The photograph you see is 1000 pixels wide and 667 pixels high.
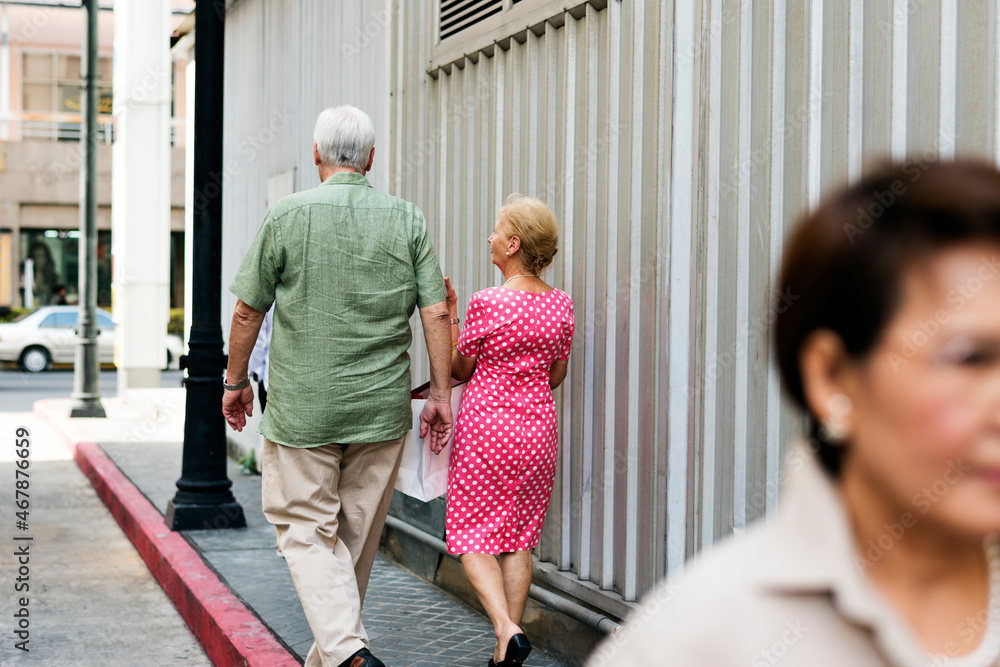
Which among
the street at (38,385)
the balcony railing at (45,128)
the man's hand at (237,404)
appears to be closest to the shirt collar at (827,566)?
the man's hand at (237,404)

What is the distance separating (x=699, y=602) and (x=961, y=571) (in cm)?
24

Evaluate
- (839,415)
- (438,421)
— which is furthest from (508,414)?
(839,415)

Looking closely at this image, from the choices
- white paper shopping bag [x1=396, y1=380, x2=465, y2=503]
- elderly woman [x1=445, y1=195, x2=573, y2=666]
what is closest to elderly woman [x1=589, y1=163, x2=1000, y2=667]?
elderly woman [x1=445, y1=195, x2=573, y2=666]

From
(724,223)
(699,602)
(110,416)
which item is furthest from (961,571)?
(110,416)

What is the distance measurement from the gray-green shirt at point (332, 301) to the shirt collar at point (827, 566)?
3060 mm

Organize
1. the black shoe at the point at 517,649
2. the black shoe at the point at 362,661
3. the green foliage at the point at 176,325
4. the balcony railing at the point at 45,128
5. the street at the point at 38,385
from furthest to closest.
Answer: the balcony railing at the point at 45,128 → the green foliage at the point at 176,325 → the street at the point at 38,385 → the black shoe at the point at 517,649 → the black shoe at the point at 362,661

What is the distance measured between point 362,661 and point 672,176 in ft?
6.16

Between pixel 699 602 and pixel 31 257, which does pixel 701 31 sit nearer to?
pixel 699 602

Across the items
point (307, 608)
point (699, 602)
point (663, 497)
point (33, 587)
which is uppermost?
point (699, 602)

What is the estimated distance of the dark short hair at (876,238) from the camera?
3.24ft

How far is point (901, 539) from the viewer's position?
1067mm

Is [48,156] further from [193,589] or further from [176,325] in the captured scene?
[193,589]

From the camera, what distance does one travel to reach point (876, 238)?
999 mm

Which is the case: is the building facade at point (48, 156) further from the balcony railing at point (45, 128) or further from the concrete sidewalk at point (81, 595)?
the concrete sidewalk at point (81, 595)
